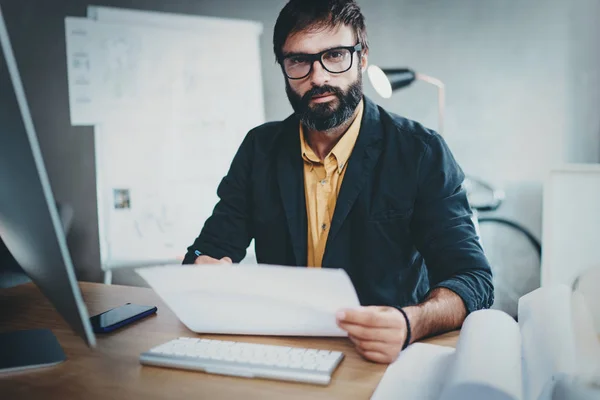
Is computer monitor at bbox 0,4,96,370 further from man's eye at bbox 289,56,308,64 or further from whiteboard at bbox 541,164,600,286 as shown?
whiteboard at bbox 541,164,600,286

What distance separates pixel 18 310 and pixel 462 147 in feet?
5.42

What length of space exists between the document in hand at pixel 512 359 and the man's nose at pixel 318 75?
2.74ft

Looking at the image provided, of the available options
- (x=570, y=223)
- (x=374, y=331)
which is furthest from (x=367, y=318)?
(x=570, y=223)

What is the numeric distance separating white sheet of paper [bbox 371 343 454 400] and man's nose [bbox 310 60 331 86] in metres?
0.84

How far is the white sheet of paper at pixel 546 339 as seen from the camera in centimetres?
51

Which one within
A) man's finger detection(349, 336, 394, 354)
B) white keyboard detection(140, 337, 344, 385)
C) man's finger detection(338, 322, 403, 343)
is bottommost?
white keyboard detection(140, 337, 344, 385)

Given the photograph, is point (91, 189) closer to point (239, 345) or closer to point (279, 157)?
point (279, 157)

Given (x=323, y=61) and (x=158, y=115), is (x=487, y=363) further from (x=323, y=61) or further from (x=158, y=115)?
(x=158, y=115)

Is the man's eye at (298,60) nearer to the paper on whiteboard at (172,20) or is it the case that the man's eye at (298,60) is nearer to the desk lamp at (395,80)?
the desk lamp at (395,80)

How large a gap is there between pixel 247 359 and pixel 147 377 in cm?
12

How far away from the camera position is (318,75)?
53.2 inches

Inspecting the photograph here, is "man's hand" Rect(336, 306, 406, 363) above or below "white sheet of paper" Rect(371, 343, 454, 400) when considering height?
above

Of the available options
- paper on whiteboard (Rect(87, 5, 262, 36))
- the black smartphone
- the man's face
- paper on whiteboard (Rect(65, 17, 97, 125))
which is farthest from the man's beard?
paper on whiteboard (Rect(65, 17, 97, 125))

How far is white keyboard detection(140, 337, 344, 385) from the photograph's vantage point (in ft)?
→ 1.99
